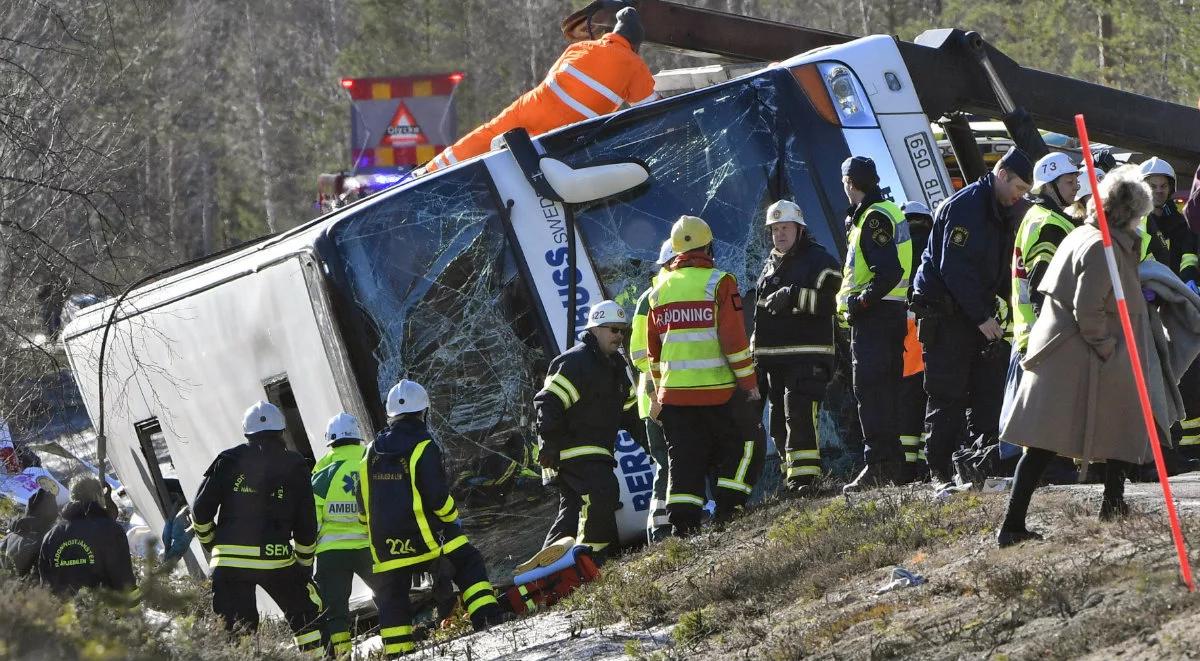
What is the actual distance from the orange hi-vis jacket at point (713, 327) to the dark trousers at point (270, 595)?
7.33 feet

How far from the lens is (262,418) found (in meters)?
8.59

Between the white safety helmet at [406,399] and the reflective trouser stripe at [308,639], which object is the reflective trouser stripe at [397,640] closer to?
the reflective trouser stripe at [308,639]

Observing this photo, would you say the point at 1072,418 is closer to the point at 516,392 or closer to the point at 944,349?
the point at 944,349

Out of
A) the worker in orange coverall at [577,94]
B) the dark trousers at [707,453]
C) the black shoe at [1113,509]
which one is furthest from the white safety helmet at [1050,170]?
the worker in orange coverall at [577,94]

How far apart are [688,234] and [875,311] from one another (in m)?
1.07

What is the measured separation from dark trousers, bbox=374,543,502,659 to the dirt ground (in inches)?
5.5

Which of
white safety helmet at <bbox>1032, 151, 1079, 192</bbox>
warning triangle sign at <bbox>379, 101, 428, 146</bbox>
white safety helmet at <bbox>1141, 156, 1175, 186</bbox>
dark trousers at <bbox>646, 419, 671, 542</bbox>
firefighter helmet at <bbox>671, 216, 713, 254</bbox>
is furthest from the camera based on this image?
warning triangle sign at <bbox>379, 101, 428, 146</bbox>

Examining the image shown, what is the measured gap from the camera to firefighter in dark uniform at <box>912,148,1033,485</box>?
8.02m

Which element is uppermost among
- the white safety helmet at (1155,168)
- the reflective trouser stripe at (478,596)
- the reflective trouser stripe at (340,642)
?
the white safety helmet at (1155,168)

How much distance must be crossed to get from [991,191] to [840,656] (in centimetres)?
306

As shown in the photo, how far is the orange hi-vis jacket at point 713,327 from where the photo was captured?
27.4ft

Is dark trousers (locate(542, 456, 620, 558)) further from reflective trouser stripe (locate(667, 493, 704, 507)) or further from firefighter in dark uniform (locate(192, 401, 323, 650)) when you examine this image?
firefighter in dark uniform (locate(192, 401, 323, 650))

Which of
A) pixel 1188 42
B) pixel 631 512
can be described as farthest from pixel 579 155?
pixel 1188 42

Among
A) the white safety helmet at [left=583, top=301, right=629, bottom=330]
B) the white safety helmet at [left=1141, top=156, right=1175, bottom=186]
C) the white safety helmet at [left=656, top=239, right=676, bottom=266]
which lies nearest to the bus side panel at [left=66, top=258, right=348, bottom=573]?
the white safety helmet at [left=583, top=301, right=629, bottom=330]
